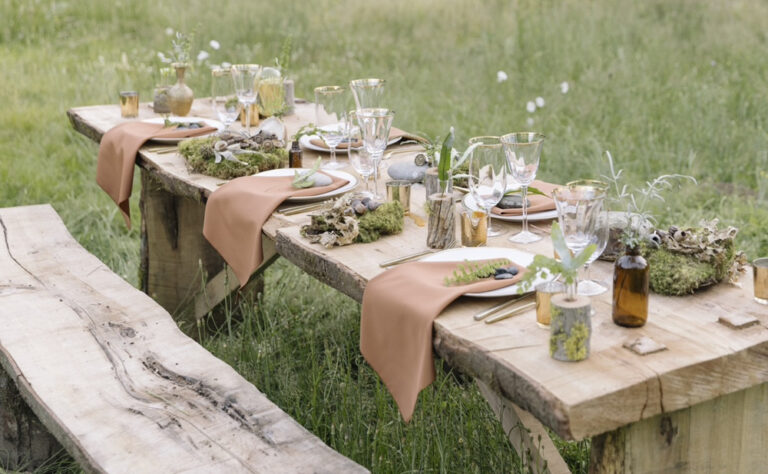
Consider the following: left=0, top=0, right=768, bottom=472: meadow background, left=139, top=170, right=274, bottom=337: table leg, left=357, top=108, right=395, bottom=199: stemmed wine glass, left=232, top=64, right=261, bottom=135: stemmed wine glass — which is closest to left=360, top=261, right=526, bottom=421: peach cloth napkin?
left=357, top=108, right=395, bottom=199: stemmed wine glass

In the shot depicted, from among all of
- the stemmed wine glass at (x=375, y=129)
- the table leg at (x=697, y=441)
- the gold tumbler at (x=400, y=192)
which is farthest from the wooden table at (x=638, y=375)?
the stemmed wine glass at (x=375, y=129)

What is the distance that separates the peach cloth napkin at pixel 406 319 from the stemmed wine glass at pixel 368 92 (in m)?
0.84

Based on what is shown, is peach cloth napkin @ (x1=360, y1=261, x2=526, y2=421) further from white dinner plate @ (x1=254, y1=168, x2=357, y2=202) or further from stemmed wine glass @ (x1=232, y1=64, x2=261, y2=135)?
stemmed wine glass @ (x1=232, y1=64, x2=261, y2=135)

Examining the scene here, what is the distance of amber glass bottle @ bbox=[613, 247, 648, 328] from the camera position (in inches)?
70.2

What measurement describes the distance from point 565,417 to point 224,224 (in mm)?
1376

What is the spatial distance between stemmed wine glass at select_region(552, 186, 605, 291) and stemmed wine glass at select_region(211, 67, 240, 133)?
5.94ft

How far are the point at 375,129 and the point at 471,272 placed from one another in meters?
0.66

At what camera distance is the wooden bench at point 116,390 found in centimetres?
187

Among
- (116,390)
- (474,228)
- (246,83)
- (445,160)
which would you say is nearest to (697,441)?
(474,228)

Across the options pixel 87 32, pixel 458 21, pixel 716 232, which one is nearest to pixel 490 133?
pixel 458 21

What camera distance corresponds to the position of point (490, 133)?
5820 millimetres

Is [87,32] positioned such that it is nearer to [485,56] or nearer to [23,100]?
[23,100]

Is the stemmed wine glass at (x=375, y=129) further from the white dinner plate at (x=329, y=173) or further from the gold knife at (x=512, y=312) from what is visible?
the gold knife at (x=512, y=312)

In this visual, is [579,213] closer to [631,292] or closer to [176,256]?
[631,292]
